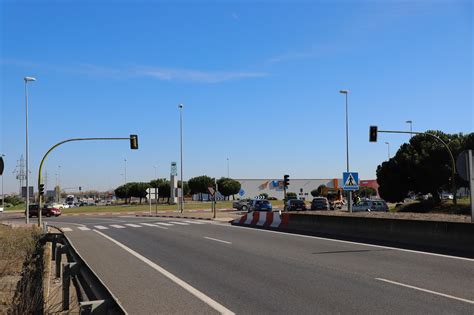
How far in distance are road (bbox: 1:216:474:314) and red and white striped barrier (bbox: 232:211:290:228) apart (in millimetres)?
9364

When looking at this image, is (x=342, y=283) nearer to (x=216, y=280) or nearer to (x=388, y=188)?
(x=216, y=280)

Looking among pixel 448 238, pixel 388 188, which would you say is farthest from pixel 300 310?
pixel 388 188

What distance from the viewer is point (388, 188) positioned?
197 ft

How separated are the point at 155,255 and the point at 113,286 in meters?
5.14

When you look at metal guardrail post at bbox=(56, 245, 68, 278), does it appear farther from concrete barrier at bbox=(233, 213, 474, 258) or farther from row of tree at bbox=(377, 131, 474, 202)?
row of tree at bbox=(377, 131, 474, 202)

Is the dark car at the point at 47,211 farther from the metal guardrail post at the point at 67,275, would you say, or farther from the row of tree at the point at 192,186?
the row of tree at the point at 192,186

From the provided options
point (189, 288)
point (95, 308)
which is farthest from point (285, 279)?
point (95, 308)

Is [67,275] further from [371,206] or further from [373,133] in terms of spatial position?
[371,206]

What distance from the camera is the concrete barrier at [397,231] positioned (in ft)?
49.5

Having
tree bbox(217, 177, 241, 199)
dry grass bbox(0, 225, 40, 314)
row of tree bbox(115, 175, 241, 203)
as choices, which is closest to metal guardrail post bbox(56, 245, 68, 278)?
dry grass bbox(0, 225, 40, 314)

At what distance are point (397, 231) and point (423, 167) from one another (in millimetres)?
39598

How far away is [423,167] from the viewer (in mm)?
54938

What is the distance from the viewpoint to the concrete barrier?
15.1m

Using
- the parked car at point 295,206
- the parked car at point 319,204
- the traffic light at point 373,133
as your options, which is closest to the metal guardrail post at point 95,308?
the traffic light at point 373,133
